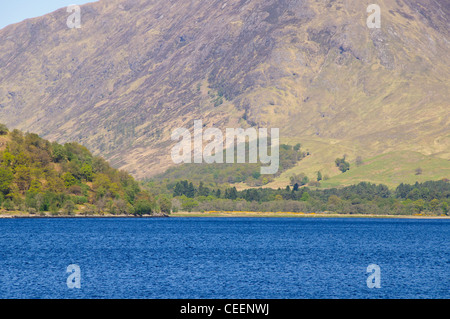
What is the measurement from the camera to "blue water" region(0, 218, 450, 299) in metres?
80.6

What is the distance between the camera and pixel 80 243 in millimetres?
146500

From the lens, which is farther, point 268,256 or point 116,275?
point 268,256

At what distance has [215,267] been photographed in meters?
104

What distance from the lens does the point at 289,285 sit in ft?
283

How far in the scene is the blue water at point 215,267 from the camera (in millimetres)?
80625
